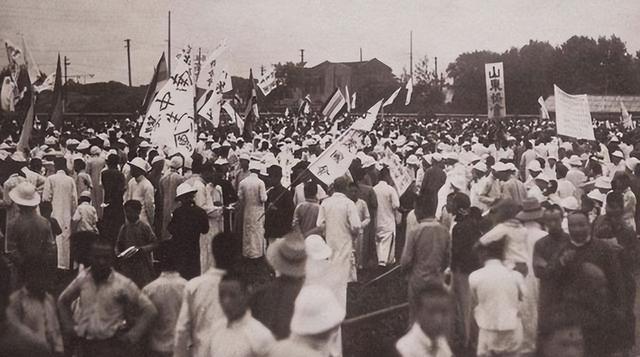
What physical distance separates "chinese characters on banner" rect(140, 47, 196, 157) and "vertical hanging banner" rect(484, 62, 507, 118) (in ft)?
26.0

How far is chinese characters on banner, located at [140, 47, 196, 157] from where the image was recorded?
10.2m

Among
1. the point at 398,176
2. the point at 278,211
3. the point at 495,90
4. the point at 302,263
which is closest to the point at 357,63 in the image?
the point at 495,90

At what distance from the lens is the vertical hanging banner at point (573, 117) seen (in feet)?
36.2

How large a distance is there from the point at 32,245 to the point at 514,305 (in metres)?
3.89

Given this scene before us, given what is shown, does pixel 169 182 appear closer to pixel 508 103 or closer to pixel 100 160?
pixel 100 160

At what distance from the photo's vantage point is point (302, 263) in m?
4.93

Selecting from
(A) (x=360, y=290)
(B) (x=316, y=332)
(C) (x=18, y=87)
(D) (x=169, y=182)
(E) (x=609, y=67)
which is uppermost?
(E) (x=609, y=67)

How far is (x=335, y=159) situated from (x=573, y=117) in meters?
5.03

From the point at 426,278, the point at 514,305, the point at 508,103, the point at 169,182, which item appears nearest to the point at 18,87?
the point at 169,182

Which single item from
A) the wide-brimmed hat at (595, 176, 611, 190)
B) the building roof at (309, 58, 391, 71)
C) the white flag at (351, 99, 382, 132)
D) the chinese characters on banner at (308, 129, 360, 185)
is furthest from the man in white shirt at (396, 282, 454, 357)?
the building roof at (309, 58, 391, 71)

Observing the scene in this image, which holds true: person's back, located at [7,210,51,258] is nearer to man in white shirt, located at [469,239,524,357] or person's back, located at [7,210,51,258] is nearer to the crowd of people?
the crowd of people

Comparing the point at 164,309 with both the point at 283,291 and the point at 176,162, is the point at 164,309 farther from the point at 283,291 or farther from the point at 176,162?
the point at 176,162

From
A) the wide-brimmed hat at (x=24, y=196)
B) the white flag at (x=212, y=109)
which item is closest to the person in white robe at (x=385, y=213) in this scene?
the wide-brimmed hat at (x=24, y=196)

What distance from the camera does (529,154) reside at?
1270cm
